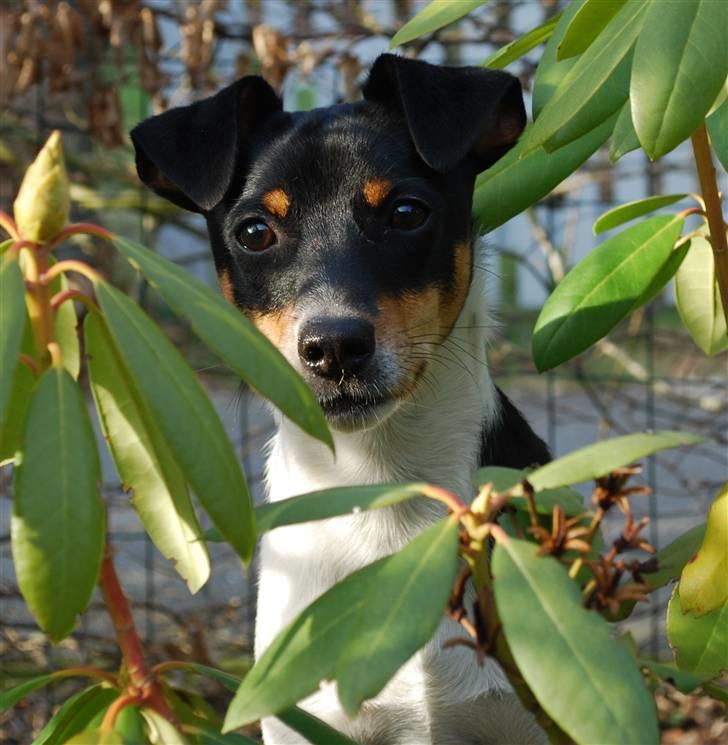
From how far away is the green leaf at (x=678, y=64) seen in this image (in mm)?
1094

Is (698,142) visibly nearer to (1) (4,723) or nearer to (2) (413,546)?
(2) (413,546)

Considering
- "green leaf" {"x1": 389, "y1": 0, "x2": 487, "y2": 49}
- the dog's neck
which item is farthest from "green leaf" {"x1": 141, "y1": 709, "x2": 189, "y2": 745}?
the dog's neck

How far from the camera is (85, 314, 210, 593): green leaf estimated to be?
3.91ft

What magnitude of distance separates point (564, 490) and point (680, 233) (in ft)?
2.15

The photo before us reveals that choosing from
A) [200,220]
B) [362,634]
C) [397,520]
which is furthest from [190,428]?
[200,220]

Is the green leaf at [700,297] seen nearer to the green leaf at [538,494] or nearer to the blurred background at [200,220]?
the green leaf at [538,494]

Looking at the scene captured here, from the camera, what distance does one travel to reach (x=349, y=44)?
4.28 m

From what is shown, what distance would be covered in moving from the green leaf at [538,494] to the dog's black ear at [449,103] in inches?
51.5

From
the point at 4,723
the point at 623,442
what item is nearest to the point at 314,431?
the point at 623,442

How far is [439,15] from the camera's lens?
1.54 metres

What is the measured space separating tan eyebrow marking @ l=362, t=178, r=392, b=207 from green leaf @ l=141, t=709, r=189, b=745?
1.42 m

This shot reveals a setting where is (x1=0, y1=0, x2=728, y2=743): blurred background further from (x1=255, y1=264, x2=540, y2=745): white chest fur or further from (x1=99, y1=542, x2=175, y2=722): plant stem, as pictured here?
(x1=99, y1=542, x2=175, y2=722): plant stem

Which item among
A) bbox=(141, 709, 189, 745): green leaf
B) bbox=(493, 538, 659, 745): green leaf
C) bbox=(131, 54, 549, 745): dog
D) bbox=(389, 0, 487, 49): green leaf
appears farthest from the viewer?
bbox=(131, 54, 549, 745): dog

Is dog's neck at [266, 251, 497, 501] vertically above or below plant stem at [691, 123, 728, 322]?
below
